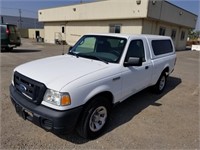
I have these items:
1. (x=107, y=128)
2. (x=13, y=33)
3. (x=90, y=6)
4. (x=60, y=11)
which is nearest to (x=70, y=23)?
(x=60, y=11)

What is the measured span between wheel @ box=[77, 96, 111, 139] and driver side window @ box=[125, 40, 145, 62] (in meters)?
1.15

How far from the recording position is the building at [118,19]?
16391 mm

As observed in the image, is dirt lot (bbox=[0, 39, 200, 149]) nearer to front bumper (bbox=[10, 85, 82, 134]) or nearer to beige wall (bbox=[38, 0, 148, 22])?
front bumper (bbox=[10, 85, 82, 134])

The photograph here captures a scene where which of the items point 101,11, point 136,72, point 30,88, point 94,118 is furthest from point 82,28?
point 30,88

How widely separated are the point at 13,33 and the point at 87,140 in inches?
504

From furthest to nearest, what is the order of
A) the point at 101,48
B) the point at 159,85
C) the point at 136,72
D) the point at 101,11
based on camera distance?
the point at 101,11, the point at 159,85, the point at 101,48, the point at 136,72

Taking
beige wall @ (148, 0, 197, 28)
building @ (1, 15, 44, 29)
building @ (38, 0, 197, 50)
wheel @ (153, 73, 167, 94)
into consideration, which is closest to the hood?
wheel @ (153, 73, 167, 94)

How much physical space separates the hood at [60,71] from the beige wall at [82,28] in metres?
14.2

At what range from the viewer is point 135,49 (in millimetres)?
4160

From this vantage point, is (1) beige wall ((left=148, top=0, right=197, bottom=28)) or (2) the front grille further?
(1) beige wall ((left=148, top=0, right=197, bottom=28))

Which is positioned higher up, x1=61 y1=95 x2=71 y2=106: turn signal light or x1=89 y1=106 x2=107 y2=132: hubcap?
x1=61 y1=95 x2=71 y2=106: turn signal light

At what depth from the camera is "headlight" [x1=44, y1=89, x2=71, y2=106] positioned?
255 cm

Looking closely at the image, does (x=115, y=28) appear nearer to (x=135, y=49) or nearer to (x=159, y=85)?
(x=159, y=85)

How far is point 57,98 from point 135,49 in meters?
2.36
